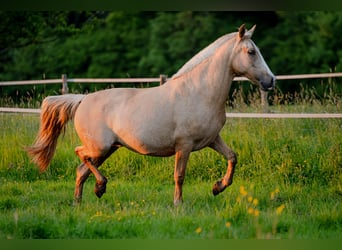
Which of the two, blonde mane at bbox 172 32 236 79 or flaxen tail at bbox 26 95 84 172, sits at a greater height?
blonde mane at bbox 172 32 236 79

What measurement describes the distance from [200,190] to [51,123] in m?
1.78

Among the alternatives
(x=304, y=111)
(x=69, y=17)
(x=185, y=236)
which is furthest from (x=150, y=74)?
(x=185, y=236)

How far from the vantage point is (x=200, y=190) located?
679 centimetres

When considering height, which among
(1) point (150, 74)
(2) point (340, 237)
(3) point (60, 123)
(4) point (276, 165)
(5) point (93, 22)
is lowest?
(2) point (340, 237)

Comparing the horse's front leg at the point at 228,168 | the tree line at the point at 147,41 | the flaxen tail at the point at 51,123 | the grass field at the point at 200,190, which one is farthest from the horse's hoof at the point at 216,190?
the tree line at the point at 147,41

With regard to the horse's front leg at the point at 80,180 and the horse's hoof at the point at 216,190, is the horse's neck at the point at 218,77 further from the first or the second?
the horse's front leg at the point at 80,180

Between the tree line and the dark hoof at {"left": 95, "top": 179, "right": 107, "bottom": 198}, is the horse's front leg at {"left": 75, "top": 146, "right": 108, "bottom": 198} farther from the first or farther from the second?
the tree line

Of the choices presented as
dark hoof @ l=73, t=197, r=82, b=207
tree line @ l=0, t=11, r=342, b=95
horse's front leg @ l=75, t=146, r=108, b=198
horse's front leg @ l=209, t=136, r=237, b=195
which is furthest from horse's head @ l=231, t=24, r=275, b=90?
tree line @ l=0, t=11, r=342, b=95

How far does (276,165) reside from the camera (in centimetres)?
734

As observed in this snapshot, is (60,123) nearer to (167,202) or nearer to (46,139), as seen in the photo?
(46,139)

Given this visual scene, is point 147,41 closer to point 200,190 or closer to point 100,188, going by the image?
point 200,190

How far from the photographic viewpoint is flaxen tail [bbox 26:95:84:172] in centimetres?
672

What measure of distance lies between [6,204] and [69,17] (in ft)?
52.8

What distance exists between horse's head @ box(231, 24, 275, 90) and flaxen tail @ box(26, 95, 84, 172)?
71.9 inches
